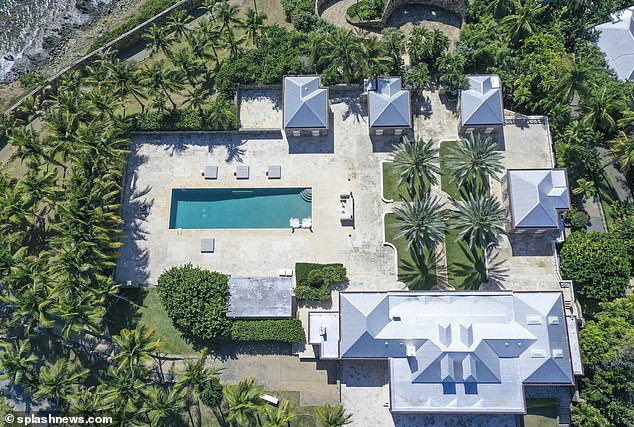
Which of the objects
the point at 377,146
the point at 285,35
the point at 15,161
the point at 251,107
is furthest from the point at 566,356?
the point at 15,161

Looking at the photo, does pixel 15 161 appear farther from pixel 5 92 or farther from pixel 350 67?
pixel 350 67

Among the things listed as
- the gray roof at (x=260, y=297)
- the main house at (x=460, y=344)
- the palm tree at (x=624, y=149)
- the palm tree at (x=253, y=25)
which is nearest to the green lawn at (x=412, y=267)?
the main house at (x=460, y=344)

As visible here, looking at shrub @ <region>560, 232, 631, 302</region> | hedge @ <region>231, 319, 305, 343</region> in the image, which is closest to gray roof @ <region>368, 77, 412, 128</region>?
shrub @ <region>560, 232, 631, 302</region>

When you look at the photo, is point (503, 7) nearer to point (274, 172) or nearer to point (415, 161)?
point (415, 161)

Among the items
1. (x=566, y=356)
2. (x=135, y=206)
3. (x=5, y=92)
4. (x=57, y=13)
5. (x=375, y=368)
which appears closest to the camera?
(x=566, y=356)

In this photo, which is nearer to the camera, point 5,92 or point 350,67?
point 350,67

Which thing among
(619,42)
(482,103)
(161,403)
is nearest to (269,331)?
(161,403)

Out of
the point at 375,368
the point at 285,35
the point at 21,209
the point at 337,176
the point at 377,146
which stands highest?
the point at 285,35

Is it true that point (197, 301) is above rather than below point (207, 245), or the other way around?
below
